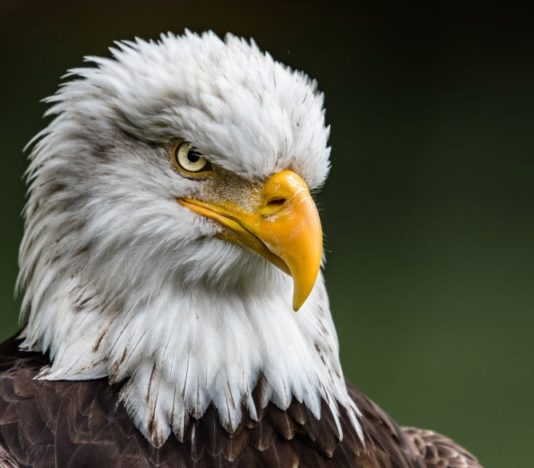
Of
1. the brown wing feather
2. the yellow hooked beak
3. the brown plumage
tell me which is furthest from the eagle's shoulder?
the brown wing feather

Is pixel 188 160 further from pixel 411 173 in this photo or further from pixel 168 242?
pixel 411 173

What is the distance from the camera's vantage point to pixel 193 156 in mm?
2730

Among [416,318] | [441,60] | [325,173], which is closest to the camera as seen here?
[325,173]

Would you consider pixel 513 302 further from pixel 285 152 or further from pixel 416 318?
pixel 285 152

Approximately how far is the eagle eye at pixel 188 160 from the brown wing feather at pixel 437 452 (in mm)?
1164

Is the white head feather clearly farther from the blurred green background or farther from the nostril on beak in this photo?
the blurred green background

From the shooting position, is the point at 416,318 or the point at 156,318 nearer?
the point at 156,318

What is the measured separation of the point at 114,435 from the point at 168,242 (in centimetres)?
43

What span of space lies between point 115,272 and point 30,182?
0.37 metres

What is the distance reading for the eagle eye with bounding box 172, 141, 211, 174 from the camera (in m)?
2.72

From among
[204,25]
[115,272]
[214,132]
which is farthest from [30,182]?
[204,25]

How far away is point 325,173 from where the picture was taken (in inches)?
112

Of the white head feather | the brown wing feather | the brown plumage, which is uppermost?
the white head feather

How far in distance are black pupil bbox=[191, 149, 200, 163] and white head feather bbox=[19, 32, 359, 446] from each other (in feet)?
0.12
